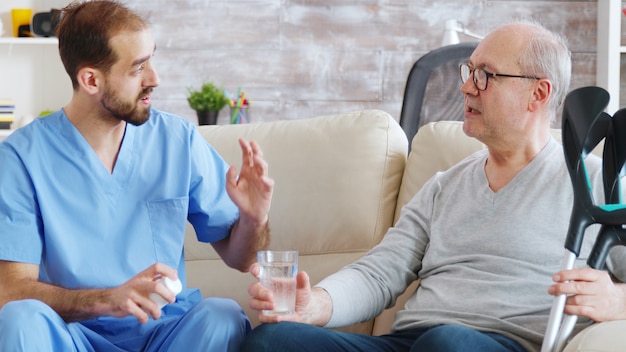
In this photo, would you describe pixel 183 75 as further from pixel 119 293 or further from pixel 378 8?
pixel 119 293

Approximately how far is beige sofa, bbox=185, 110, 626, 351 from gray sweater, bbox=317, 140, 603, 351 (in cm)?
23

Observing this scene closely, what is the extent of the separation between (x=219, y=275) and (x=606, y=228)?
105 centimetres

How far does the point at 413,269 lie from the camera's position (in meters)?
1.93

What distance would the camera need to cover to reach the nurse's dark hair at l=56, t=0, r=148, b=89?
1822mm

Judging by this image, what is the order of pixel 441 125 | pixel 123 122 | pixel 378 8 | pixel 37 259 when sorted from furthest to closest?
1. pixel 378 8
2. pixel 441 125
3. pixel 123 122
4. pixel 37 259

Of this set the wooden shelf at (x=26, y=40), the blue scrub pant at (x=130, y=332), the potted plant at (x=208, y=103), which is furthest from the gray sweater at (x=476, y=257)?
the wooden shelf at (x=26, y=40)

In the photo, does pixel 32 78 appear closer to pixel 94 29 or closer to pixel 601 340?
pixel 94 29

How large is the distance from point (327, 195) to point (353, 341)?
59cm

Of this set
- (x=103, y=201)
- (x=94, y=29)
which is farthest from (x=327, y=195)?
(x=94, y=29)

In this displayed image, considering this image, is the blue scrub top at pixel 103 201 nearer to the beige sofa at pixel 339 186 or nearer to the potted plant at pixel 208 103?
the beige sofa at pixel 339 186

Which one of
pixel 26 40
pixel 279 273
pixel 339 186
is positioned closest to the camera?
pixel 279 273

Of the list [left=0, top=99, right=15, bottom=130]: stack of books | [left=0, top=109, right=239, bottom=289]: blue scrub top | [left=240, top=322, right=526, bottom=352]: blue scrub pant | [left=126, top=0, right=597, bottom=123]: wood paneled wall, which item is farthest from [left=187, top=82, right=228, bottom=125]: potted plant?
[left=240, top=322, right=526, bottom=352]: blue scrub pant

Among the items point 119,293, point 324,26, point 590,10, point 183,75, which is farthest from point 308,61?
point 119,293

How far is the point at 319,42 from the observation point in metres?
4.43
